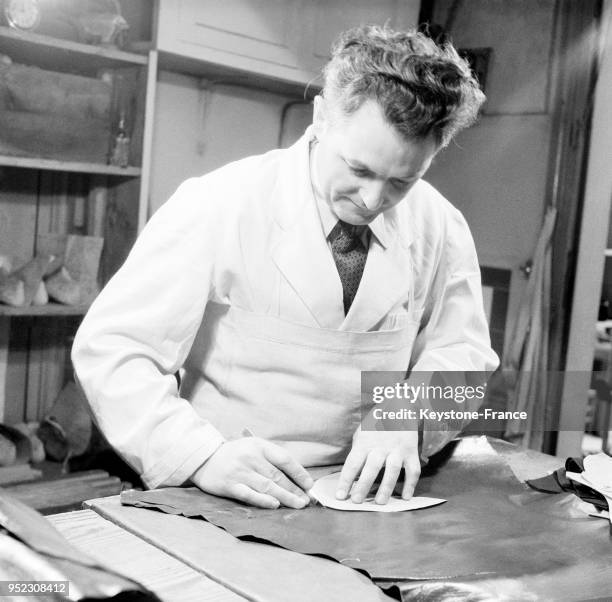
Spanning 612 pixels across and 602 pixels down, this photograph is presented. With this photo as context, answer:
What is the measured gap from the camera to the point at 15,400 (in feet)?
9.70

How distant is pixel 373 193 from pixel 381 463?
46 cm

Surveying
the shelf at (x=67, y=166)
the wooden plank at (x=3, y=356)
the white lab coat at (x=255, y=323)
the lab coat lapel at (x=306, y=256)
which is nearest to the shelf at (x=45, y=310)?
the wooden plank at (x=3, y=356)

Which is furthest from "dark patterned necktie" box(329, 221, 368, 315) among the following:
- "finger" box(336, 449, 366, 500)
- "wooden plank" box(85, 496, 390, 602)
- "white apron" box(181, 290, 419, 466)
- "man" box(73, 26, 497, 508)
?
"wooden plank" box(85, 496, 390, 602)

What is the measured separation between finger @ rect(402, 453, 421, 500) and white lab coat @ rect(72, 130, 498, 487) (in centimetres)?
11

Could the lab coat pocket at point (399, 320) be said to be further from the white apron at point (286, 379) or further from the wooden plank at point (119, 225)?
the wooden plank at point (119, 225)

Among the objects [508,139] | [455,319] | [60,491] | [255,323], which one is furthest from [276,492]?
[508,139]

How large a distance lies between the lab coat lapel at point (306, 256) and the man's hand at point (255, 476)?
357 millimetres

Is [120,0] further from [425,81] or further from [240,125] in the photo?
[425,81]

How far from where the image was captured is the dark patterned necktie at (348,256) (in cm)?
157

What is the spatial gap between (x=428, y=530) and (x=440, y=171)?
2.82 metres

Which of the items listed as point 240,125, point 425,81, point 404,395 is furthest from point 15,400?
point 425,81

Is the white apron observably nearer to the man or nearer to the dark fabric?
the man

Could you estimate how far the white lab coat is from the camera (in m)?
1.31

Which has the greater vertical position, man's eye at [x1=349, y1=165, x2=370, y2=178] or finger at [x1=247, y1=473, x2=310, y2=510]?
man's eye at [x1=349, y1=165, x2=370, y2=178]
